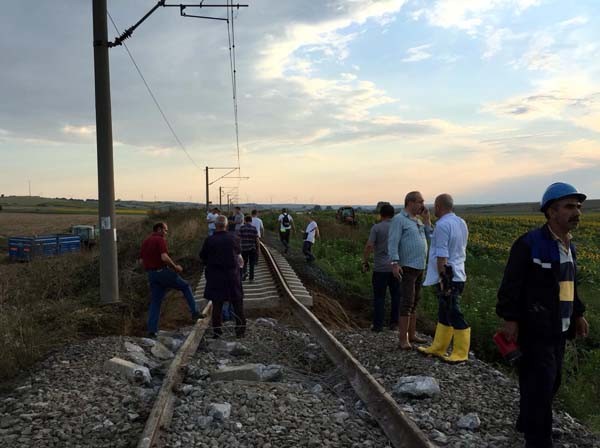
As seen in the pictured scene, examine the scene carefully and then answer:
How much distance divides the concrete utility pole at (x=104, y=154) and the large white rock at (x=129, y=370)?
4129 millimetres

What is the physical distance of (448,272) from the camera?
19.3 ft

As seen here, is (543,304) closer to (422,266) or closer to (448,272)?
(448,272)

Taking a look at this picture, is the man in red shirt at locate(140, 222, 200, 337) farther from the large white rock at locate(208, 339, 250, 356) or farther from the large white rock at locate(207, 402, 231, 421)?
the large white rock at locate(207, 402, 231, 421)

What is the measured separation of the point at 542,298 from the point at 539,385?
0.62m

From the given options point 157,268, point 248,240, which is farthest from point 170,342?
point 248,240

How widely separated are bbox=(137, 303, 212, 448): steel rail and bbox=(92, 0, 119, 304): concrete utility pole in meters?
3.49

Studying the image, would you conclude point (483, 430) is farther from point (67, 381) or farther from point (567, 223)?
point (67, 381)

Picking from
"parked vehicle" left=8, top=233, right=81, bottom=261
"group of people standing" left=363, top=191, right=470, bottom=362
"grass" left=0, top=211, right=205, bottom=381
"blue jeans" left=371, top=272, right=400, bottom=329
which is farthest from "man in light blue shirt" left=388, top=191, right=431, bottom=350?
"parked vehicle" left=8, top=233, right=81, bottom=261

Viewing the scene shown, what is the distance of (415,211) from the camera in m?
6.84

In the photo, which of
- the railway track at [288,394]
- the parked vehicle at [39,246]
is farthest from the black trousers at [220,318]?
the parked vehicle at [39,246]

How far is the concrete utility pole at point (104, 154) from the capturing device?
945cm

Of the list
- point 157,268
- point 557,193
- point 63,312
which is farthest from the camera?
point 63,312

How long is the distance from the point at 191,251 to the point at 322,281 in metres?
8.42

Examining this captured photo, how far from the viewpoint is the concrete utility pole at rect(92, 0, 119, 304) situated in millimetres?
9445
